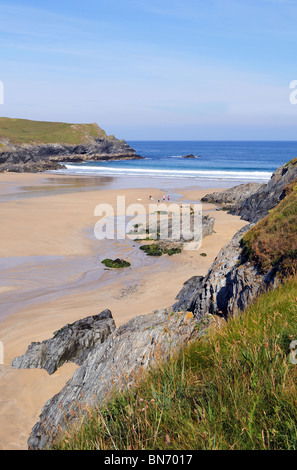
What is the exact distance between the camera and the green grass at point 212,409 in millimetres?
2615

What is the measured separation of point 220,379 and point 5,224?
29.2m

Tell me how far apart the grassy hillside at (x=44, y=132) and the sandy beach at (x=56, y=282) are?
77.4 meters

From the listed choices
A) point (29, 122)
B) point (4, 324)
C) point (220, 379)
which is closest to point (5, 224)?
point (4, 324)

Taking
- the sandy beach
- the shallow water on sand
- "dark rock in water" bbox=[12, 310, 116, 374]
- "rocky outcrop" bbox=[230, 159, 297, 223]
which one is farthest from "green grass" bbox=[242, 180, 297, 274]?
"rocky outcrop" bbox=[230, 159, 297, 223]

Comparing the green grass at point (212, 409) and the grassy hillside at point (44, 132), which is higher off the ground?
the grassy hillside at point (44, 132)

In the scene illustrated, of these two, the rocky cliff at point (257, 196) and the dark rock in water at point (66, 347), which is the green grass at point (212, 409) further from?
the rocky cliff at point (257, 196)

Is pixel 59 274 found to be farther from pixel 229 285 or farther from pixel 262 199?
pixel 262 199

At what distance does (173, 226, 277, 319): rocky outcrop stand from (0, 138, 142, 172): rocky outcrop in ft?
254

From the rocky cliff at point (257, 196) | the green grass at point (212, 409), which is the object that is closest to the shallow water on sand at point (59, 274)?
the rocky cliff at point (257, 196)

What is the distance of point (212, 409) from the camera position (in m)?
2.97

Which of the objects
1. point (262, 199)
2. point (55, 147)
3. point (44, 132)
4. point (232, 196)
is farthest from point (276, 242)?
point (44, 132)

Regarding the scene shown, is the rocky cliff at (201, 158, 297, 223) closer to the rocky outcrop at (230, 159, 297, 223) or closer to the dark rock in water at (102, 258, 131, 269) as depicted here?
the rocky outcrop at (230, 159, 297, 223)

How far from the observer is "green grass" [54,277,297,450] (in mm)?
2615

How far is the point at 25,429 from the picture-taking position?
7.53 m
